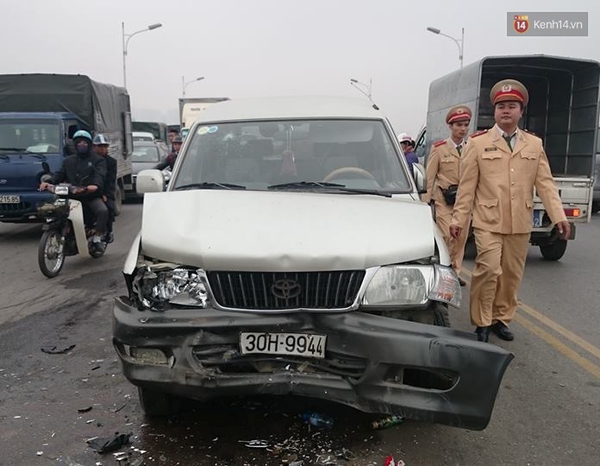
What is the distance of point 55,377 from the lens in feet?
13.8

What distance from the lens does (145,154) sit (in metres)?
18.5

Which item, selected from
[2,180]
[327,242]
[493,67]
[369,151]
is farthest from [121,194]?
[327,242]

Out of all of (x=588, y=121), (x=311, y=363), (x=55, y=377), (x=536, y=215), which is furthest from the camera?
(x=588, y=121)

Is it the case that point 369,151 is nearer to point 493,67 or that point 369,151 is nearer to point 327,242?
point 327,242

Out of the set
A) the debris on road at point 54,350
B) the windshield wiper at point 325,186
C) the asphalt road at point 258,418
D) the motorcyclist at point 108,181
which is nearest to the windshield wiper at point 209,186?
the windshield wiper at point 325,186

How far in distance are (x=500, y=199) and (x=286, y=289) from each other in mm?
2427

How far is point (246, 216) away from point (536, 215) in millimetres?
6221

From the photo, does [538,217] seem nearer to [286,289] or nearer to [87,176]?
[87,176]

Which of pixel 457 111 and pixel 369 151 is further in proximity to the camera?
pixel 457 111

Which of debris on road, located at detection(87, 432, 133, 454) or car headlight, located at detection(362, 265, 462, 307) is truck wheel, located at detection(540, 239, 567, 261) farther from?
debris on road, located at detection(87, 432, 133, 454)

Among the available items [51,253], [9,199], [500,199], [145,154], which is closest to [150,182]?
[500,199]

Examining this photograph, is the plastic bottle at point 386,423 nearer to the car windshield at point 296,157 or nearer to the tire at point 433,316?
the tire at point 433,316

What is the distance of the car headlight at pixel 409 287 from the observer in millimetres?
2959

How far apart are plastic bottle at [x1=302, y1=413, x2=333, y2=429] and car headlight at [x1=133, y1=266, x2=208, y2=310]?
997 millimetres
